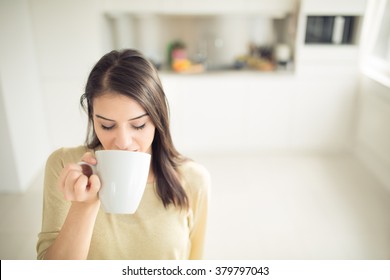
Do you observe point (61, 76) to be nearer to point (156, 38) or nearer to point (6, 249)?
point (156, 38)

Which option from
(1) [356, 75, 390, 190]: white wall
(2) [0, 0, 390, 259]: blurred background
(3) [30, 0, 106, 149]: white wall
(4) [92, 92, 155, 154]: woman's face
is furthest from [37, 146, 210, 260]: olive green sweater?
(3) [30, 0, 106, 149]: white wall

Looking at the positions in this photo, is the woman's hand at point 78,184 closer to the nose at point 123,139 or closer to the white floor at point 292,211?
the nose at point 123,139

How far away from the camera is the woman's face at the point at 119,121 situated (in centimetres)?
42

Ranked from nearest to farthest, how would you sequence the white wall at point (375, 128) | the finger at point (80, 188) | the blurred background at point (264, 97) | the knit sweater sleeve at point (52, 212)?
the finger at point (80, 188), the knit sweater sleeve at point (52, 212), the blurred background at point (264, 97), the white wall at point (375, 128)

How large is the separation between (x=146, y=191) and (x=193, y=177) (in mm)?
86

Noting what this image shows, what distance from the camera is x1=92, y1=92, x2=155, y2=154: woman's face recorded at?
0.42 meters

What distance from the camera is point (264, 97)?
2.03 m

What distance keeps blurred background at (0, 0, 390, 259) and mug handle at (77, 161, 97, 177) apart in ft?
2.24

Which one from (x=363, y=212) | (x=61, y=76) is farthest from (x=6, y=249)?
(x=61, y=76)

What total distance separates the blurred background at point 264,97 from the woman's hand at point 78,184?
696mm

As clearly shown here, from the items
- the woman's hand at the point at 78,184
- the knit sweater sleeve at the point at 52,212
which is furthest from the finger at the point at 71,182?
the knit sweater sleeve at the point at 52,212

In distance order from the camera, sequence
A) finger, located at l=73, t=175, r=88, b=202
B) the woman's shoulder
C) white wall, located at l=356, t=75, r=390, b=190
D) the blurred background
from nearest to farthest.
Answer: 1. finger, located at l=73, t=175, r=88, b=202
2. the woman's shoulder
3. the blurred background
4. white wall, located at l=356, t=75, r=390, b=190

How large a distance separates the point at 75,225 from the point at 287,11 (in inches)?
75.2

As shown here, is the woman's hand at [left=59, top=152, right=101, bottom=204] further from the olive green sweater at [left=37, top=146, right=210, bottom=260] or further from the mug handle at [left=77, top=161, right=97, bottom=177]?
the olive green sweater at [left=37, top=146, right=210, bottom=260]
